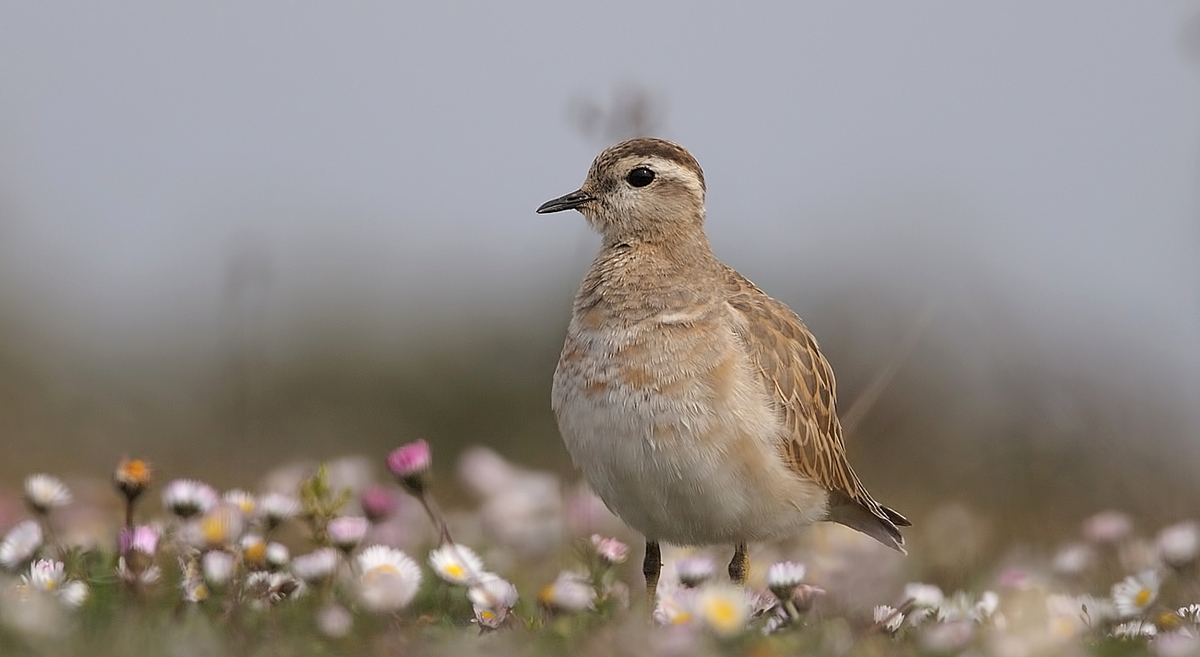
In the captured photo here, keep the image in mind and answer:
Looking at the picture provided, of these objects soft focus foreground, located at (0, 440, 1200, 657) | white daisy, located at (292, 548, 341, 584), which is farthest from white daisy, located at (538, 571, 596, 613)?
white daisy, located at (292, 548, 341, 584)

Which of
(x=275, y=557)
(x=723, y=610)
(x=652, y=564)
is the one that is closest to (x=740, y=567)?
(x=652, y=564)

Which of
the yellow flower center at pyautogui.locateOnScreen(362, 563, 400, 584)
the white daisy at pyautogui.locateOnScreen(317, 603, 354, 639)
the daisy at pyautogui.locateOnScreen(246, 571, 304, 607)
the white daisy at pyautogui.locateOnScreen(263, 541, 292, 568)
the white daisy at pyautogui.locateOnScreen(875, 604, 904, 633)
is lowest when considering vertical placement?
the white daisy at pyautogui.locateOnScreen(263, 541, 292, 568)

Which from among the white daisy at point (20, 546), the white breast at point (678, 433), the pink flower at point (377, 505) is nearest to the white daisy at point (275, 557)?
the pink flower at point (377, 505)

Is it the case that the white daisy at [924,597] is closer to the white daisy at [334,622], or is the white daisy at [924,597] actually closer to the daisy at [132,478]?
the white daisy at [334,622]

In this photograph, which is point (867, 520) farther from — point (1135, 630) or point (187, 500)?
point (187, 500)

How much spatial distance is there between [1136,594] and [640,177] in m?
2.87

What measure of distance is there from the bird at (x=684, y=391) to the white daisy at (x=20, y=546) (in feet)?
7.07

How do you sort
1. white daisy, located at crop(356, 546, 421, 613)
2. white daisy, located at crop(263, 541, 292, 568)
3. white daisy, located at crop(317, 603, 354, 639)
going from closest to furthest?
white daisy, located at crop(317, 603, 354, 639)
white daisy, located at crop(356, 546, 421, 613)
white daisy, located at crop(263, 541, 292, 568)

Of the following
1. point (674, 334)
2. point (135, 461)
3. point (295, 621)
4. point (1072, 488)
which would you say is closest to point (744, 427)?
point (674, 334)

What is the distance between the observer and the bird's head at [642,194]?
23.1 feet

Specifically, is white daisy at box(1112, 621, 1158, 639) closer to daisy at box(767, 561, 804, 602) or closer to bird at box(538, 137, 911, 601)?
daisy at box(767, 561, 804, 602)

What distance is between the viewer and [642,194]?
7.08 meters

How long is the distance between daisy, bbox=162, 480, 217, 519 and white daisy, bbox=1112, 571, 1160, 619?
3650 millimetres

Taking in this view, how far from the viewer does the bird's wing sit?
6.47 meters
